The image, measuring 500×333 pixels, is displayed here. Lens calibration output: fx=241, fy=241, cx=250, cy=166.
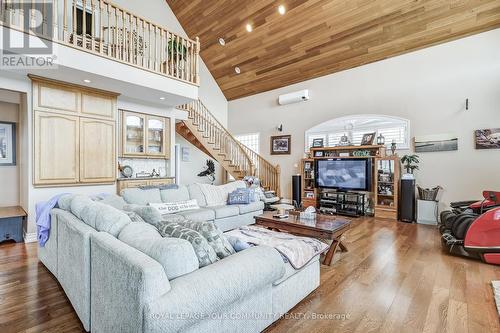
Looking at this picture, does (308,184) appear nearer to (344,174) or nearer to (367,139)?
(344,174)

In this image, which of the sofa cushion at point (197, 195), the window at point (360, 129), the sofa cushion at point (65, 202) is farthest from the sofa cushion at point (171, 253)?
the window at point (360, 129)

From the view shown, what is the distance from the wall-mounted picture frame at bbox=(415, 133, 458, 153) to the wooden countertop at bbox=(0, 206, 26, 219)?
24.1ft

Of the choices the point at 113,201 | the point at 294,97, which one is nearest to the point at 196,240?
the point at 113,201

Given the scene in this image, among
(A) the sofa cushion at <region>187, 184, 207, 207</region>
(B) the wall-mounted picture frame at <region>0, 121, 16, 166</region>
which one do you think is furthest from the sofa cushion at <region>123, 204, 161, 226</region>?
(B) the wall-mounted picture frame at <region>0, 121, 16, 166</region>

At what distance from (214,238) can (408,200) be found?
4908 millimetres

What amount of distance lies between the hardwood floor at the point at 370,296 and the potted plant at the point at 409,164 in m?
2.11

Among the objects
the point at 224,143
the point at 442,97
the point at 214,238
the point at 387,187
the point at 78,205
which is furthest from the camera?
the point at 224,143

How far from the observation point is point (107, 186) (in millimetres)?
4453

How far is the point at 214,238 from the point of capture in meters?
1.59

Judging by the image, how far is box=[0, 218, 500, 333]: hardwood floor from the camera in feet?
5.80

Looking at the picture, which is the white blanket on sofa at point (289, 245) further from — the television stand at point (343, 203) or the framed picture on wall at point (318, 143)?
the framed picture on wall at point (318, 143)

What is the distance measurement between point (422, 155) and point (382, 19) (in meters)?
2.93

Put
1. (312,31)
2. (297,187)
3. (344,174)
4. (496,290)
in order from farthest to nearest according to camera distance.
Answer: (297,187) < (344,174) < (312,31) < (496,290)

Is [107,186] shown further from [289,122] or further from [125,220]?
[289,122]
